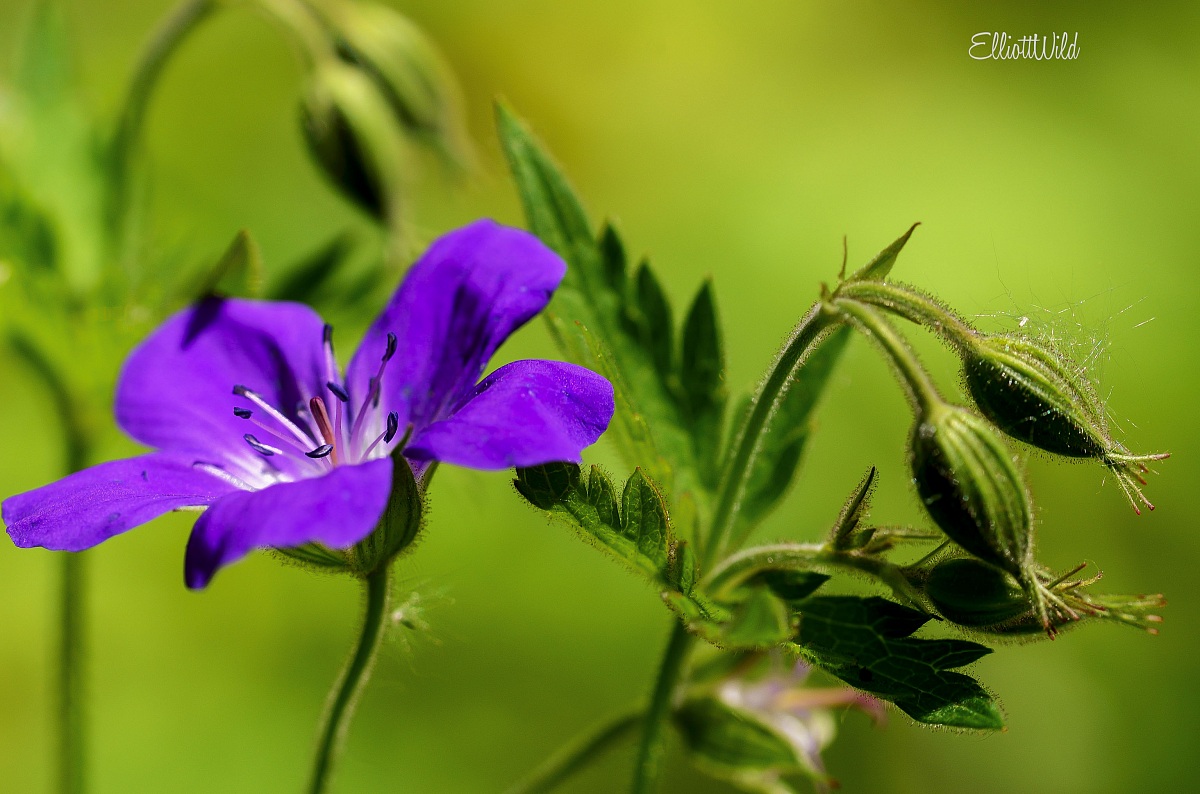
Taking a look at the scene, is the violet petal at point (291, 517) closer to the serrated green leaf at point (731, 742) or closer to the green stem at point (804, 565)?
the green stem at point (804, 565)

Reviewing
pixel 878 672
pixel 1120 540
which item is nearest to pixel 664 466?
pixel 878 672

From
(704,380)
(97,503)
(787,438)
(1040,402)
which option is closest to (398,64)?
(704,380)

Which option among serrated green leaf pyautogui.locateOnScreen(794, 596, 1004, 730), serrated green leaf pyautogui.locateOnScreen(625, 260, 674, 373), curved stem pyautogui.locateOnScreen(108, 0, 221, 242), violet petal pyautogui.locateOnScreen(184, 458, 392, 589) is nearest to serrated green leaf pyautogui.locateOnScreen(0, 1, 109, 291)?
curved stem pyautogui.locateOnScreen(108, 0, 221, 242)

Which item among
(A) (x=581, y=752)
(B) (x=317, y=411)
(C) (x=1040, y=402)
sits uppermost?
(C) (x=1040, y=402)

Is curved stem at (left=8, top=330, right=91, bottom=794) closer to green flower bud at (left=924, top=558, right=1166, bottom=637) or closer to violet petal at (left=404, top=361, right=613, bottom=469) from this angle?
violet petal at (left=404, top=361, right=613, bottom=469)

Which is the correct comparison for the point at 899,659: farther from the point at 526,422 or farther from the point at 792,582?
the point at 526,422

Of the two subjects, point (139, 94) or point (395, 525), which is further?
point (139, 94)

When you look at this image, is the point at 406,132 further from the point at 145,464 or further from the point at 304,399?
the point at 145,464

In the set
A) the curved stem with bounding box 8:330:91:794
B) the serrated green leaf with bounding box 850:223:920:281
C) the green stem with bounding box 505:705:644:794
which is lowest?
the curved stem with bounding box 8:330:91:794
